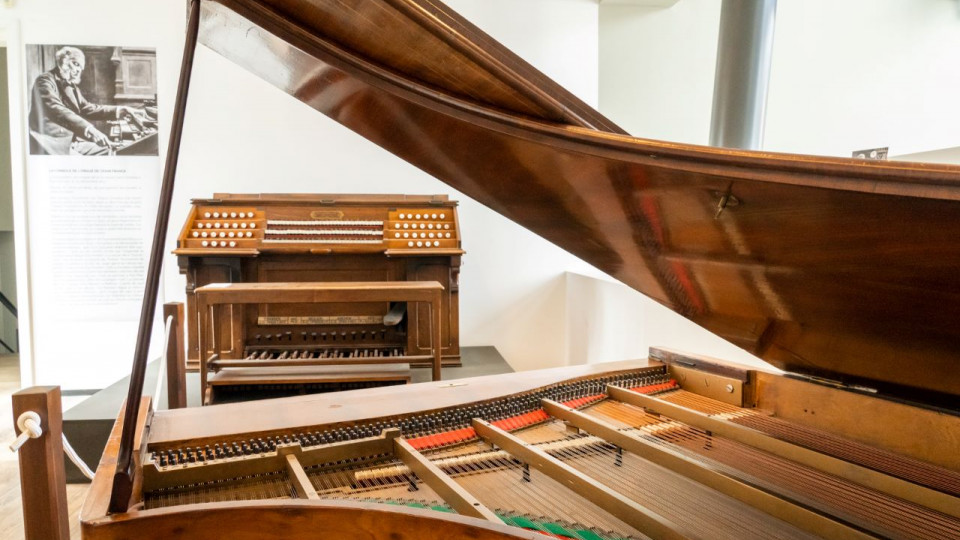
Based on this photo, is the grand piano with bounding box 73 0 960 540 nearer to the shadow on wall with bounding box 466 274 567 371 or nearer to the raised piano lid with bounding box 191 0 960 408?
the raised piano lid with bounding box 191 0 960 408

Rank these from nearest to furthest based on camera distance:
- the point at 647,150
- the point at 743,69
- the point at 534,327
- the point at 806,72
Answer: the point at 647,150 < the point at 743,69 < the point at 534,327 < the point at 806,72

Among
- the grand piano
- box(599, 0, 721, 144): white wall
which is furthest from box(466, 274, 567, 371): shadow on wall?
the grand piano

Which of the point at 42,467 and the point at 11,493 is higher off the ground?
the point at 42,467

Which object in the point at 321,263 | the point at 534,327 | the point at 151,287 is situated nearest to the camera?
the point at 151,287

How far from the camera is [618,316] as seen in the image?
4711mm

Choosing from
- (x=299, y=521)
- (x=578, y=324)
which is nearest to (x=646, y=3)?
(x=578, y=324)

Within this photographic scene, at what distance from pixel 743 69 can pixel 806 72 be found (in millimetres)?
3224

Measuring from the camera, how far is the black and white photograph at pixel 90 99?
4836mm

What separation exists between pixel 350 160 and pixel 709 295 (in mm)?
4249

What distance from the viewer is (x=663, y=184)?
3.27 ft

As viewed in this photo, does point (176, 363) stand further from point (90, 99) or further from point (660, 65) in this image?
point (660, 65)

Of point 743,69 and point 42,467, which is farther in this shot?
point 743,69

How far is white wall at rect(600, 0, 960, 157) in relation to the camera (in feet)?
18.9

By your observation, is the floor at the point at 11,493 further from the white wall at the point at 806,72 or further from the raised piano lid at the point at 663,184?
the white wall at the point at 806,72
